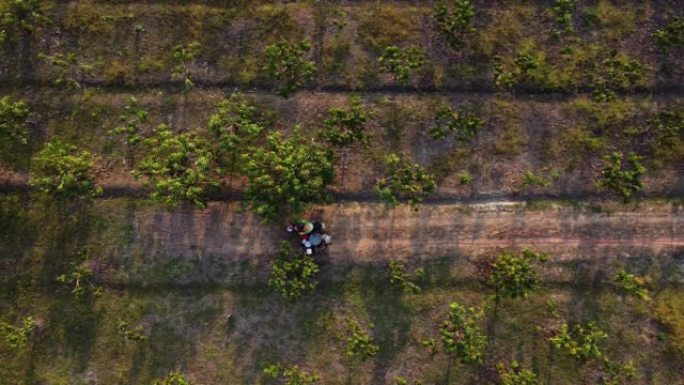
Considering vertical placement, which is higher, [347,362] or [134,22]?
[134,22]

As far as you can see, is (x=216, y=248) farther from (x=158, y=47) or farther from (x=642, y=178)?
(x=642, y=178)

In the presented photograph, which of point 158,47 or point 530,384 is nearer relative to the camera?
point 530,384

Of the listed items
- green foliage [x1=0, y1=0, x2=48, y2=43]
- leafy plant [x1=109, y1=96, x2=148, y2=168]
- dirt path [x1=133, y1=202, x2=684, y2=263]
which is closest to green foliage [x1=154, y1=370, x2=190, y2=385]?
dirt path [x1=133, y1=202, x2=684, y2=263]

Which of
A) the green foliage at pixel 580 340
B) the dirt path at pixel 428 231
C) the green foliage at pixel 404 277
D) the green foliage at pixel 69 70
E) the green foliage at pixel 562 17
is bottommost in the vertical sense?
the green foliage at pixel 580 340

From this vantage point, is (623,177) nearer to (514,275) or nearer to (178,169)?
(514,275)

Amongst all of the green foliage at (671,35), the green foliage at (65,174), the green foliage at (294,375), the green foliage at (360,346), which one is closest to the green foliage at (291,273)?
the green foliage at (360,346)

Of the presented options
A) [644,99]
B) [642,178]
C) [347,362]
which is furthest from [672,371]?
[347,362]

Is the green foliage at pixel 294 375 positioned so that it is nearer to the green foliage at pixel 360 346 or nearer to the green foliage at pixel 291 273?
the green foliage at pixel 360 346
